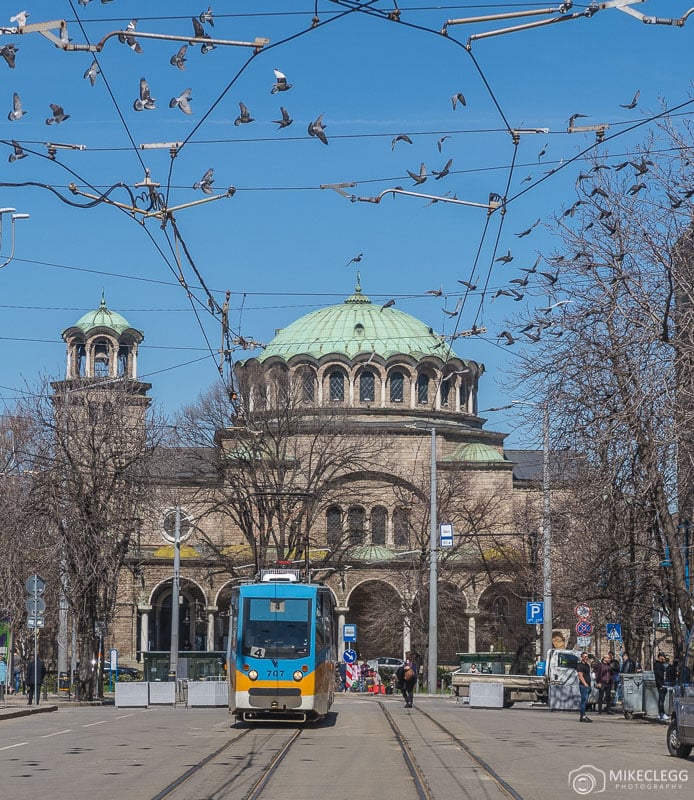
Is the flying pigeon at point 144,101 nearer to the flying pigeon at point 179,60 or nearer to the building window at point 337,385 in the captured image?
the flying pigeon at point 179,60

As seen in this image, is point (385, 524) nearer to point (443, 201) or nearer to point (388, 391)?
point (388, 391)

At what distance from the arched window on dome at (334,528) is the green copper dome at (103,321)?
52.1 ft

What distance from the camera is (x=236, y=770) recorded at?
16.4 metres

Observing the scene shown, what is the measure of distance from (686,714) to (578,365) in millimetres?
8679

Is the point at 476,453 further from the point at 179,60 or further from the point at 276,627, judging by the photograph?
the point at 179,60

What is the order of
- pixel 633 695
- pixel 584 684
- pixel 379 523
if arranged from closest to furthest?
1. pixel 584 684
2. pixel 633 695
3. pixel 379 523

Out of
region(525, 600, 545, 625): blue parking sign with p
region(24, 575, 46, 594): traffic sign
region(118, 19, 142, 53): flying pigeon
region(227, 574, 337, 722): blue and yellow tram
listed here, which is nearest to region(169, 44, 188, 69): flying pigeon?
region(118, 19, 142, 53): flying pigeon

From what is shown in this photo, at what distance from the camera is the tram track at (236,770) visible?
544 inches

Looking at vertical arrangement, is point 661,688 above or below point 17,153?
below

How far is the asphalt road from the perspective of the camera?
14234mm

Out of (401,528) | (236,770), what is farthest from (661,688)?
(401,528)

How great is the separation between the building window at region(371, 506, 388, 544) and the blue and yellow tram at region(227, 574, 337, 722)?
51.0 metres

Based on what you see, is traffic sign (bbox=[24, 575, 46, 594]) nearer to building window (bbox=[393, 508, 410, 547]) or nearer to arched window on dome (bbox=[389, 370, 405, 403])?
building window (bbox=[393, 508, 410, 547])

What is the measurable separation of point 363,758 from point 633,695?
1415 cm
